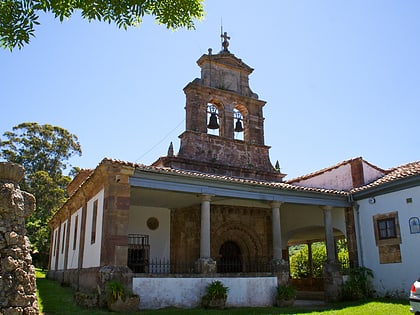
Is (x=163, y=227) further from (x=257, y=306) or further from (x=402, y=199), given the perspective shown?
(x=402, y=199)

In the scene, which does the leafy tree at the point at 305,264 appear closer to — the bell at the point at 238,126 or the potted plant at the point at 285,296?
the bell at the point at 238,126

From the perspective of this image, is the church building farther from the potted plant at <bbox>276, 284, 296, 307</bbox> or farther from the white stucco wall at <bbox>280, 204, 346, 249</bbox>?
the potted plant at <bbox>276, 284, 296, 307</bbox>

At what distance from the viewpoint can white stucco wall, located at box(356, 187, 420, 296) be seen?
40.2 feet

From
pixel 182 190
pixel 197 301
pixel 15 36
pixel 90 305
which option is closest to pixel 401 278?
pixel 197 301

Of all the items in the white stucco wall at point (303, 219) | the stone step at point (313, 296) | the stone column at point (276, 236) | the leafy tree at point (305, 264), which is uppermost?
the white stucco wall at point (303, 219)

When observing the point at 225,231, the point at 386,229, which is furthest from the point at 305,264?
the point at 386,229

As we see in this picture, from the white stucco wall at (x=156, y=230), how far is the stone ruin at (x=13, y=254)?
9003 millimetres

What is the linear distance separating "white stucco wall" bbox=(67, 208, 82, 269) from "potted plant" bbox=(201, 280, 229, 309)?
5590 mm

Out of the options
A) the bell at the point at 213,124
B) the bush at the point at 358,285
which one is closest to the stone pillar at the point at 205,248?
the bell at the point at 213,124

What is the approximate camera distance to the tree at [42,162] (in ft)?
107

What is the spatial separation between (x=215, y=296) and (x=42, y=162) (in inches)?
1237

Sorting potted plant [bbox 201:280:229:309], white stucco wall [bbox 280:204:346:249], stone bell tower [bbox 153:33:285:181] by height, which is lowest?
potted plant [bbox 201:280:229:309]

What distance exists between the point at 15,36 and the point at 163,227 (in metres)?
11.6

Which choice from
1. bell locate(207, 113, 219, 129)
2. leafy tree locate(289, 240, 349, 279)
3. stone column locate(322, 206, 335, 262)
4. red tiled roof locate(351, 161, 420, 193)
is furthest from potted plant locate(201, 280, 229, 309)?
leafy tree locate(289, 240, 349, 279)
